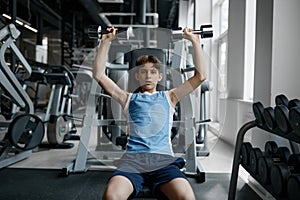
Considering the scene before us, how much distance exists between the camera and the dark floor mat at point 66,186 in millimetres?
1947

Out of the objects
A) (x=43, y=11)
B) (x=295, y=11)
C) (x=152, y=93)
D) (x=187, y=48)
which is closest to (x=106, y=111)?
(x=187, y=48)

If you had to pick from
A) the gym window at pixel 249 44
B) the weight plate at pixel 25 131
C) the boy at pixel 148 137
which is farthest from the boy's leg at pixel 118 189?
the gym window at pixel 249 44

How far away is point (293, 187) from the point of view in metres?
1.17

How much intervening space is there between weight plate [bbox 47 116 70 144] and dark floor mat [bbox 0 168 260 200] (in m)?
0.91

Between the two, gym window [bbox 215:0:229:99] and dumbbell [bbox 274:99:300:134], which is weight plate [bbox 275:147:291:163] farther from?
gym window [bbox 215:0:229:99]

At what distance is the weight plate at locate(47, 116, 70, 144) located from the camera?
338cm

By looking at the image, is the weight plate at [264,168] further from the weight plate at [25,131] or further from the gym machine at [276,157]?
the weight plate at [25,131]

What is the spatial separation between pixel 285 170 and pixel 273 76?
30.5 inches

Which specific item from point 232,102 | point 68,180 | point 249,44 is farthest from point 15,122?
point 249,44

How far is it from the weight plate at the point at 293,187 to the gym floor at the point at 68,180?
790 millimetres

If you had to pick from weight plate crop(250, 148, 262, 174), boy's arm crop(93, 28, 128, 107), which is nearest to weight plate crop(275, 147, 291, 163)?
weight plate crop(250, 148, 262, 174)

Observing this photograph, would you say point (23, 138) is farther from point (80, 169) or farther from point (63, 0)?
point (63, 0)

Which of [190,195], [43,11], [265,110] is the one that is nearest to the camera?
[190,195]

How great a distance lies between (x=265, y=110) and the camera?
4.66ft
